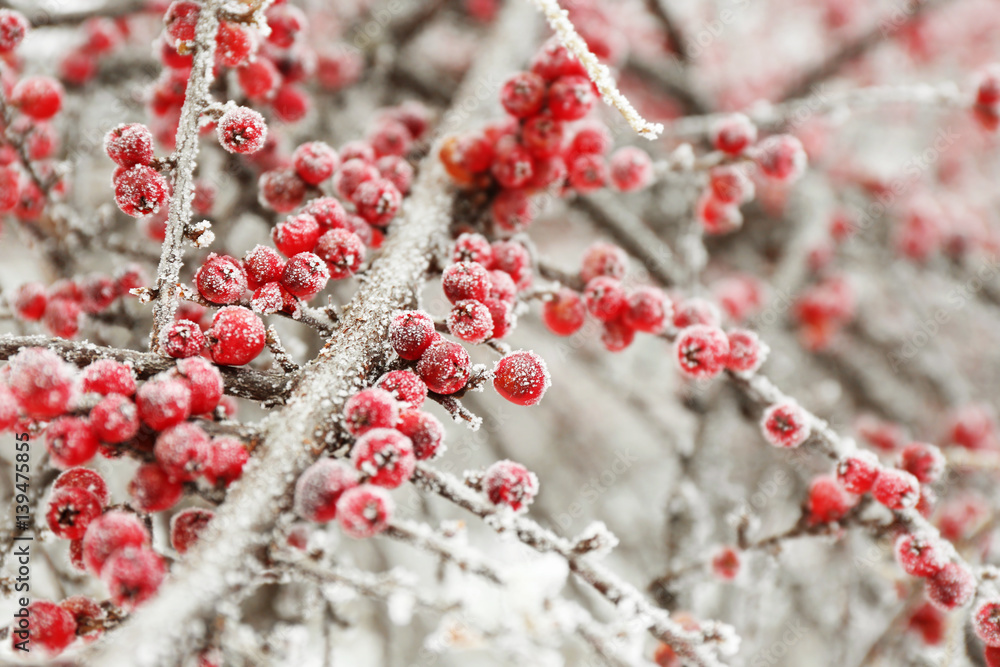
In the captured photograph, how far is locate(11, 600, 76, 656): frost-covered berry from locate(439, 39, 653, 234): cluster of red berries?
1010mm

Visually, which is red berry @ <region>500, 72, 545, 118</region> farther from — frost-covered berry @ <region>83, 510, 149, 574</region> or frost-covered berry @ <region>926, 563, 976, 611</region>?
frost-covered berry @ <region>926, 563, 976, 611</region>

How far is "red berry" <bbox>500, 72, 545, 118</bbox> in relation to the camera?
1.42m

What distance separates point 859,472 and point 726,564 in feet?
1.32

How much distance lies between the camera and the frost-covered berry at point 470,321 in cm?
109

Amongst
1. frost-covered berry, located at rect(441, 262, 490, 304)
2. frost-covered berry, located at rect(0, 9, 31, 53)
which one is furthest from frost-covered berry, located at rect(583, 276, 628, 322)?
frost-covered berry, located at rect(0, 9, 31, 53)

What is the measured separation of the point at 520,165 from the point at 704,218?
0.80 metres

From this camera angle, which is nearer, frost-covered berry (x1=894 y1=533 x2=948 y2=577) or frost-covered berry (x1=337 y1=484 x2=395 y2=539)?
frost-covered berry (x1=337 y1=484 x2=395 y2=539)

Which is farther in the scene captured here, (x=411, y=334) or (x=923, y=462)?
(x=923, y=462)

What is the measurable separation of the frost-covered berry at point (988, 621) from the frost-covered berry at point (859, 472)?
0.25 m

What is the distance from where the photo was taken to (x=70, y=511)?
3.15ft

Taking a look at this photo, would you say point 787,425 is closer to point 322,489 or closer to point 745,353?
point 745,353

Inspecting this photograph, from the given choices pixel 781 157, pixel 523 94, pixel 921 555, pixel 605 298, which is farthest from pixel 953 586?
pixel 523 94

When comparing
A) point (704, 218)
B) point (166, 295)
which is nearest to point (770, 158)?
point (704, 218)

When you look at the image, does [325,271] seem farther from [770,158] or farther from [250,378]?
[770,158]
